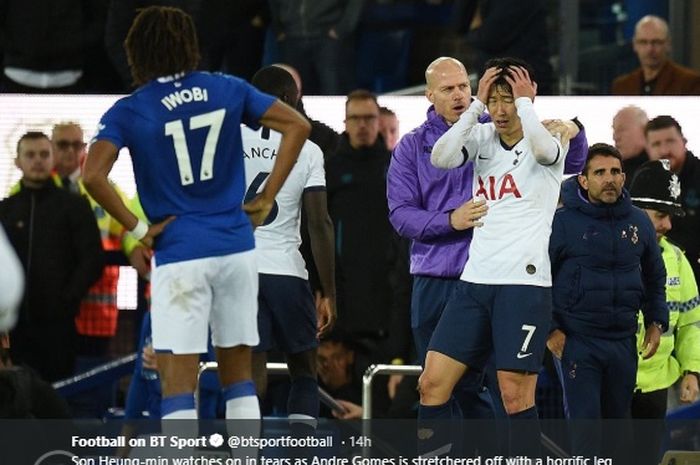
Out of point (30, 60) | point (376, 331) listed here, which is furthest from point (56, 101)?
point (376, 331)

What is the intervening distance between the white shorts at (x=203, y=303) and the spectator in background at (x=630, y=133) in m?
4.47

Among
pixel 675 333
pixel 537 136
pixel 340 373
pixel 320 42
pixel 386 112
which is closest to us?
pixel 537 136

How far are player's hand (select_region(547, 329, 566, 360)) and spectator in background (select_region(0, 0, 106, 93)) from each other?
4951mm

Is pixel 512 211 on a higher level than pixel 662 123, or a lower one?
lower

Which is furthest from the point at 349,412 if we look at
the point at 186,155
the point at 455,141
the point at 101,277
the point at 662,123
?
the point at 186,155

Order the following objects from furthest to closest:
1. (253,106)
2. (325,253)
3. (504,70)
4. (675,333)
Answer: (675,333), (325,253), (504,70), (253,106)

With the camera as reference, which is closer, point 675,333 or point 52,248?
point 675,333

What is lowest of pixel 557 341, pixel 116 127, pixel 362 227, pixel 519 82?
pixel 557 341

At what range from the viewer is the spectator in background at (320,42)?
12.9 metres

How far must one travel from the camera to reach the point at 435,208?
9.18m

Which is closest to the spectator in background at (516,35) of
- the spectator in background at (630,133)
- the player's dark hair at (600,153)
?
the spectator in background at (630,133)

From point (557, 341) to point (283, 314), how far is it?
1.41 meters

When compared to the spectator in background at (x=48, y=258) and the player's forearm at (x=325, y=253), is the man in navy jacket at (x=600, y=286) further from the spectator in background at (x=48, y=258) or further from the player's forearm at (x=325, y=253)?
the spectator in background at (x=48, y=258)

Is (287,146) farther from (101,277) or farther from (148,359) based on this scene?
→ (101,277)
